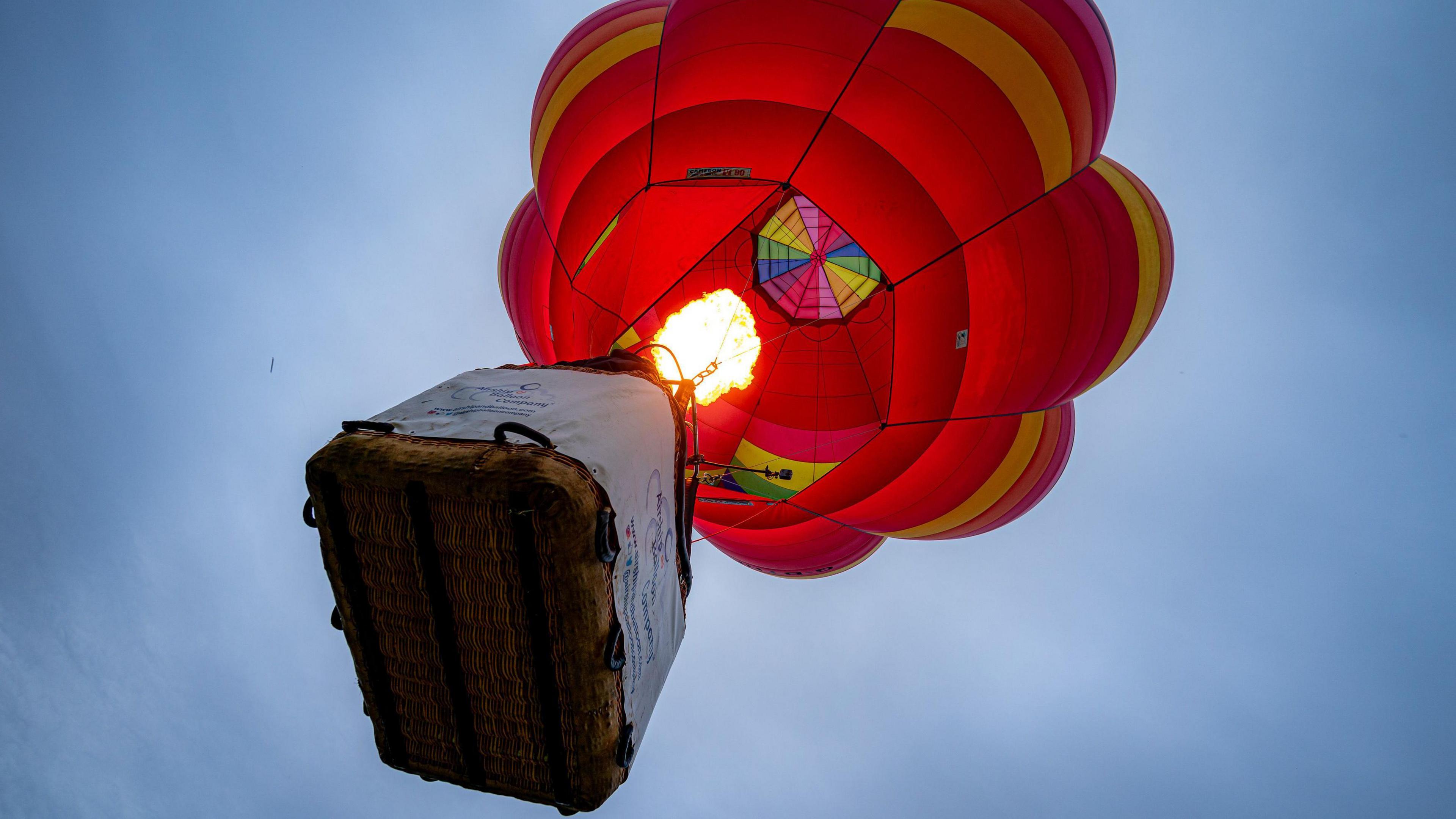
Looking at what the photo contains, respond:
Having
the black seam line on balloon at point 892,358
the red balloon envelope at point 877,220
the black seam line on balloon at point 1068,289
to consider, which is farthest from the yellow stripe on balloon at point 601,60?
the black seam line on balloon at point 1068,289

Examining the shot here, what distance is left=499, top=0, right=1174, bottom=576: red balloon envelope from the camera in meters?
2.96

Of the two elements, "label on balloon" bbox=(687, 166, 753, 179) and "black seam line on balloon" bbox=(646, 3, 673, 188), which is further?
"label on balloon" bbox=(687, 166, 753, 179)

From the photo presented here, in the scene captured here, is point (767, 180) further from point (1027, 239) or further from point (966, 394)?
point (966, 394)

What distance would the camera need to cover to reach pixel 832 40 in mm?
2945

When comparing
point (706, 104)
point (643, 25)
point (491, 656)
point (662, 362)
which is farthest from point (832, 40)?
point (491, 656)

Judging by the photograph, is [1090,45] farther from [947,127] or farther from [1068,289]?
[1068,289]

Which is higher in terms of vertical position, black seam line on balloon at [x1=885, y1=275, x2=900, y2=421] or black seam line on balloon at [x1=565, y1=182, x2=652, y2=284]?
black seam line on balloon at [x1=565, y1=182, x2=652, y2=284]

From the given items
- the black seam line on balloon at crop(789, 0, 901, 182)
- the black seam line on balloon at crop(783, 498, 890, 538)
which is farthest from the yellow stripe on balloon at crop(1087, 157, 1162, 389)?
the black seam line on balloon at crop(783, 498, 890, 538)

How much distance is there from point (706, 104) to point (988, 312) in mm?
1854

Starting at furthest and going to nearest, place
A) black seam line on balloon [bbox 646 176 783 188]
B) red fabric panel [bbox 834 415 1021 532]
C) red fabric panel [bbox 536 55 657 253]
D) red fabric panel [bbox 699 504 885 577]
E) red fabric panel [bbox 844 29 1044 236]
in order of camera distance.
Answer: red fabric panel [bbox 699 504 885 577] < red fabric panel [bbox 834 415 1021 532] < black seam line on balloon [bbox 646 176 783 188] < red fabric panel [bbox 536 55 657 253] < red fabric panel [bbox 844 29 1044 236]

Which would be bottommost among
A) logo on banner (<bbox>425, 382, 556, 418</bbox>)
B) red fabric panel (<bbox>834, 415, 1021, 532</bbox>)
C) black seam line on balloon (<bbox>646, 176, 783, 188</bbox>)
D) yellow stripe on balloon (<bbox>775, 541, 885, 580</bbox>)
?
yellow stripe on balloon (<bbox>775, 541, 885, 580</bbox>)

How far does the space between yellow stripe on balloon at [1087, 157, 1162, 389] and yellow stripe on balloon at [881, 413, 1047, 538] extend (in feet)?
1.96

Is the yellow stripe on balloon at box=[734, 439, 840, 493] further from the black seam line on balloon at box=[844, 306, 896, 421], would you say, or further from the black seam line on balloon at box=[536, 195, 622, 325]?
the black seam line on balloon at box=[536, 195, 622, 325]

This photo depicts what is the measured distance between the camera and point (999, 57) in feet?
9.51
